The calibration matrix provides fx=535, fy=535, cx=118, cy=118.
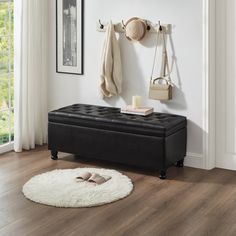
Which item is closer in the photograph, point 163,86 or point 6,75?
point 163,86

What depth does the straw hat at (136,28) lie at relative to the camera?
496 cm

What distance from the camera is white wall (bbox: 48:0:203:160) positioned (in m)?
4.84

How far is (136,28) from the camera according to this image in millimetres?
4961

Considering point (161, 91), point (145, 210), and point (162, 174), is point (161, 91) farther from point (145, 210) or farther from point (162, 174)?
point (145, 210)

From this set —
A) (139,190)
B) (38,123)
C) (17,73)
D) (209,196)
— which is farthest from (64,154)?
(209,196)

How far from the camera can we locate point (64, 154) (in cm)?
538

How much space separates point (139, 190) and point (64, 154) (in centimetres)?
129

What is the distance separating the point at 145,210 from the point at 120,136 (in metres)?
1.00

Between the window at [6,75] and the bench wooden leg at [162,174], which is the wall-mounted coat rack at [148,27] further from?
the bench wooden leg at [162,174]

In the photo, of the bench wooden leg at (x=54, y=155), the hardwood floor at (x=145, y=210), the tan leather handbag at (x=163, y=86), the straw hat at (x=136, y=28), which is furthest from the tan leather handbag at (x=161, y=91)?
the bench wooden leg at (x=54, y=155)

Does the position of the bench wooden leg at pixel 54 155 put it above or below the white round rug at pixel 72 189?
above

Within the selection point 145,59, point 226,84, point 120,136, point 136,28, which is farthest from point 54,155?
point 226,84

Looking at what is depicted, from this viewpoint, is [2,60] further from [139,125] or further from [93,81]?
[139,125]

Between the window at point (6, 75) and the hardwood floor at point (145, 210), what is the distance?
0.75m
